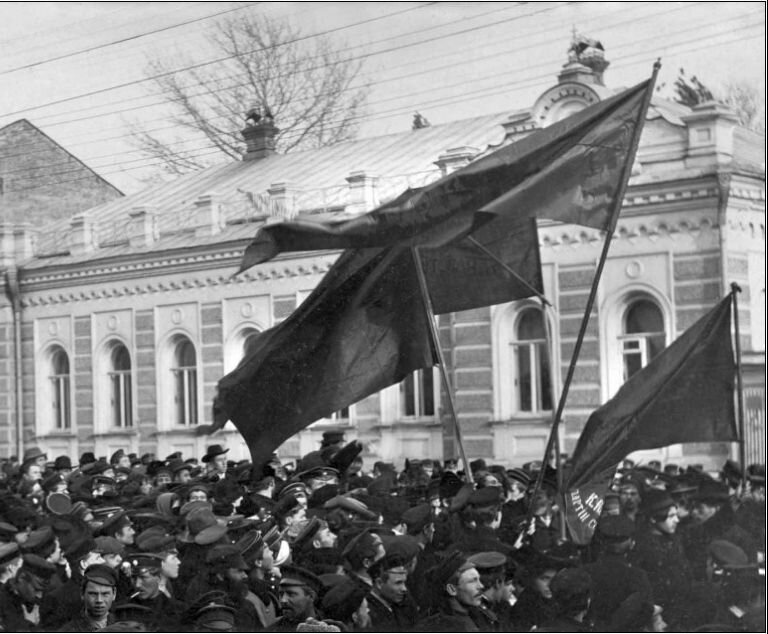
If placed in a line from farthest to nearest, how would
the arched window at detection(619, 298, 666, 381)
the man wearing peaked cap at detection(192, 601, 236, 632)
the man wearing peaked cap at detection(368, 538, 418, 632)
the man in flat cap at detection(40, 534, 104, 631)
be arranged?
the arched window at detection(619, 298, 666, 381) → the man in flat cap at detection(40, 534, 104, 631) → the man wearing peaked cap at detection(368, 538, 418, 632) → the man wearing peaked cap at detection(192, 601, 236, 632)

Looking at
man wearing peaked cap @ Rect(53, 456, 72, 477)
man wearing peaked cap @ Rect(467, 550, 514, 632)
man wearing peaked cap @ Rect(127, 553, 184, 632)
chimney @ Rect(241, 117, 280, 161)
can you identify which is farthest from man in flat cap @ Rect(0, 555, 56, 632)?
chimney @ Rect(241, 117, 280, 161)

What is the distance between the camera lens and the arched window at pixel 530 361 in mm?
9766

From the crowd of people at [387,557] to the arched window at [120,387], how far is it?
4.12 feet

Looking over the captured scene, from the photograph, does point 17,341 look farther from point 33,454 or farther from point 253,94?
point 253,94

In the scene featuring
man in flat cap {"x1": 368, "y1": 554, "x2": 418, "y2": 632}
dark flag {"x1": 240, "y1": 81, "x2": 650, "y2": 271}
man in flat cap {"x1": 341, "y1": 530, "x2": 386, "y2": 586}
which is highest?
dark flag {"x1": 240, "y1": 81, "x2": 650, "y2": 271}

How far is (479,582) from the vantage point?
21.6 feet

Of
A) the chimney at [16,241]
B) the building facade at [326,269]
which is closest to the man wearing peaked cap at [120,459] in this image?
the building facade at [326,269]

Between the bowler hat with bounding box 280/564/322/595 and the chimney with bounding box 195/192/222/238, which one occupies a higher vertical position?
the chimney with bounding box 195/192/222/238

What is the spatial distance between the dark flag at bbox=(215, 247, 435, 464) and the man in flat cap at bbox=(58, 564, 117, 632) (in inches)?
50.5

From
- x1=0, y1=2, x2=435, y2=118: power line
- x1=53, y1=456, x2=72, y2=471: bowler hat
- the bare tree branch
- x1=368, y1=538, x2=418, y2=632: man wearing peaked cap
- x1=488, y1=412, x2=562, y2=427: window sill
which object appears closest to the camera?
x1=368, y1=538, x2=418, y2=632: man wearing peaked cap

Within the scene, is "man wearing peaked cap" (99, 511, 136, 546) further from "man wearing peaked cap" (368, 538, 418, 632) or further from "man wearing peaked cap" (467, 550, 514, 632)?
"man wearing peaked cap" (467, 550, 514, 632)

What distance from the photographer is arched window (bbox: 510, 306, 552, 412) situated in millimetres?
9766

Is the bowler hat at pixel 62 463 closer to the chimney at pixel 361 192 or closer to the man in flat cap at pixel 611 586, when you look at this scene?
the chimney at pixel 361 192

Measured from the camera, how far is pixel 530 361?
1000 cm
